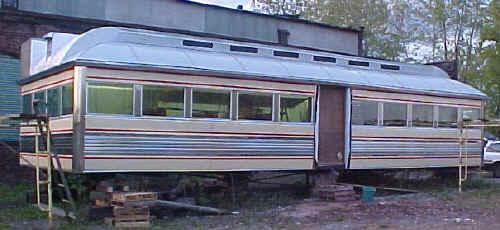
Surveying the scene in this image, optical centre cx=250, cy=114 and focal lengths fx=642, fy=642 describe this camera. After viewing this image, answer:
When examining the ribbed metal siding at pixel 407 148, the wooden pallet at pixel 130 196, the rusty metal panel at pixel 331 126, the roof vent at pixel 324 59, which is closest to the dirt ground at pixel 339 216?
the wooden pallet at pixel 130 196

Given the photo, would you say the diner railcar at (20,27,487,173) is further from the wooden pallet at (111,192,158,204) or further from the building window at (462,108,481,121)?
the building window at (462,108,481,121)

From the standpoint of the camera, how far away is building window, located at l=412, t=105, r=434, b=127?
15922 mm

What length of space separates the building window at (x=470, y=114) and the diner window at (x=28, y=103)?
11.0 meters

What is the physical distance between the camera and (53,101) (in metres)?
11.8

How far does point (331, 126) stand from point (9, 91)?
8.00 m

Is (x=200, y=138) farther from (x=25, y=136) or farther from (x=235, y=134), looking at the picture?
(x=25, y=136)

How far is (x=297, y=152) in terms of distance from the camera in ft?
44.5

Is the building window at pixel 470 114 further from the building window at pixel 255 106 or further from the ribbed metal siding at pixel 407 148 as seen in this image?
the building window at pixel 255 106

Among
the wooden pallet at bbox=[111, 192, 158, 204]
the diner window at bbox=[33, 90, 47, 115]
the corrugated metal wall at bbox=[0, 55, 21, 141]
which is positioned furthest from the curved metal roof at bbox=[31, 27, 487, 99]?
the corrugated metal wall at bbox=[0, 55, 21, 141]

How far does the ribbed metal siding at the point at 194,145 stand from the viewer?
10.9 metres

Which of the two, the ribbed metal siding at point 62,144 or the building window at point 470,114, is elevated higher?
the building window at point 470,114

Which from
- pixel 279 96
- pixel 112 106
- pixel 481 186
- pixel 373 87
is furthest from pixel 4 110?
pixel 481 186

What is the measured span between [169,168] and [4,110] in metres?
6.27

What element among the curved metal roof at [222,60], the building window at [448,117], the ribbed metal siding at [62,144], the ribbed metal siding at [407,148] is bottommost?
the ribbed metal siding at [407,148]
